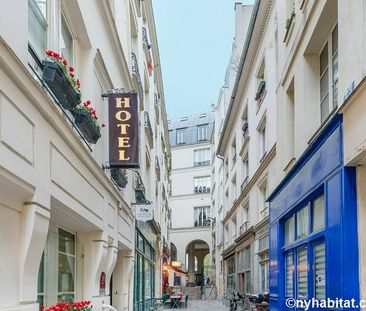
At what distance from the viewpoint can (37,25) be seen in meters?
5.63

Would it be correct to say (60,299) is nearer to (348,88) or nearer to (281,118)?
(348,88)

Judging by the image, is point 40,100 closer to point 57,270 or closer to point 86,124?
point 86,124

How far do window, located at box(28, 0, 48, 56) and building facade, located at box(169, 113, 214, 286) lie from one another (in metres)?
44.6

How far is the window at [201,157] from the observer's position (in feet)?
174

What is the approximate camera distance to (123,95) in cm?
885

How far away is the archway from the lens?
57.2 meters

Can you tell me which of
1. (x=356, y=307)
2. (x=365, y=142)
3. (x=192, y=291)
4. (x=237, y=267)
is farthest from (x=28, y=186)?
(x=192, y=291)

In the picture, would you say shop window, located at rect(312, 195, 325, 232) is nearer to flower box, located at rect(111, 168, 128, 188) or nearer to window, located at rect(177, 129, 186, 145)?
flower box, located at rect(111, 168, 128, 188)

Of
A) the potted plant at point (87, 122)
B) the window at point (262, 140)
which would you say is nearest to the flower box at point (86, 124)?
the potted plant at point (87, 122)

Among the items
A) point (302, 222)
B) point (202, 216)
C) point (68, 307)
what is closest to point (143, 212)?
point (302, 222)

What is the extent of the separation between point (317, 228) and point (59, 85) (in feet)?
12.7

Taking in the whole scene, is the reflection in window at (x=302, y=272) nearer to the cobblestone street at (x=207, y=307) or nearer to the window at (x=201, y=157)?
the cobblestone street at (x=207, y=307)

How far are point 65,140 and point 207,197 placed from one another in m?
46.1

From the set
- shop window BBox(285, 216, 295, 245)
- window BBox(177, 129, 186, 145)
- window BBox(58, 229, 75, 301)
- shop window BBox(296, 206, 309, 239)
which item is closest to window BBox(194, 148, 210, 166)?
window BBox(177, 129, 186, 145)
